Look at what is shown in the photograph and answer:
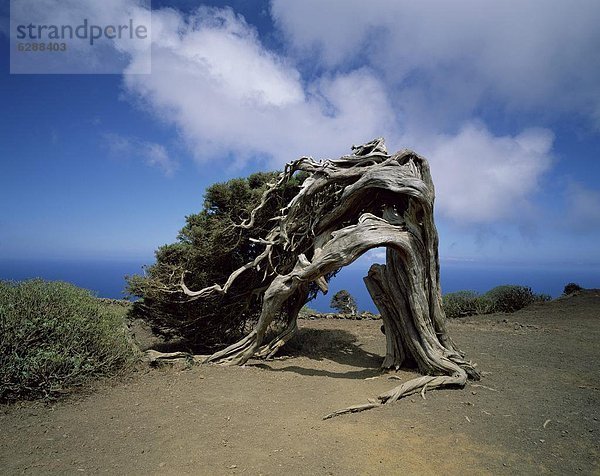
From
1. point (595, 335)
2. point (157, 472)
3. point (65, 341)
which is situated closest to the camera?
point (157, 472)

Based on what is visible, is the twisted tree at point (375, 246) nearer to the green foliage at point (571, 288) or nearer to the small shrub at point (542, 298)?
the small shrub at point (542, 298)

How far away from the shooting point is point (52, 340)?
636 cm

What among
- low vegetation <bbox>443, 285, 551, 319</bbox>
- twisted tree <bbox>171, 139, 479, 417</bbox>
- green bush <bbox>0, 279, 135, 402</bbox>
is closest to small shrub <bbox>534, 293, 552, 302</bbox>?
low vegetation <bbox>443, 285, 551, 319</bbox>

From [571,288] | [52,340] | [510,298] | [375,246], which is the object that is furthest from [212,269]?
[571,288]

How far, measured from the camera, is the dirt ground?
14.3 feet

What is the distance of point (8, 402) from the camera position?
565cm

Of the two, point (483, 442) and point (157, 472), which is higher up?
point (157, 472)

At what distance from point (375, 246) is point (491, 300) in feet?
42.0

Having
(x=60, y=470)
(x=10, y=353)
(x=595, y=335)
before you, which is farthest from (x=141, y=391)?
(x=595, y=335)

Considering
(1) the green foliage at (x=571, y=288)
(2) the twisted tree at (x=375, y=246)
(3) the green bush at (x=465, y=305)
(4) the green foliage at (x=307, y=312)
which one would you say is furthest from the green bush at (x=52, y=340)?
(1) the green foliage at (x=571, y=288)

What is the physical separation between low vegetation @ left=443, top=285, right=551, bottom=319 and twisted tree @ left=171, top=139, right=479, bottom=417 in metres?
9.61

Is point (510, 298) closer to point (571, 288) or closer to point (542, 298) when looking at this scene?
point (542, 298)

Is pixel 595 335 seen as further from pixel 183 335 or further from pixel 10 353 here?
Result: pixel 10 353

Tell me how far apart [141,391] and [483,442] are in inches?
217
